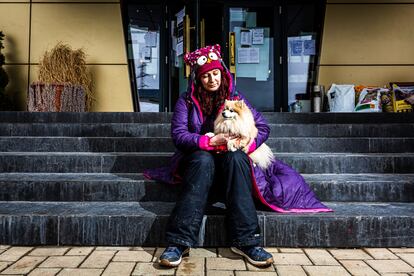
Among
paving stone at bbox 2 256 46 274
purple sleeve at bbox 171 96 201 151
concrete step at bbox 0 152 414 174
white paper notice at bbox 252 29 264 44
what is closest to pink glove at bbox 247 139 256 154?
purple sleeve at bbox 171 96 201 151

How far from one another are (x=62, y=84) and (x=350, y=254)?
4.69m

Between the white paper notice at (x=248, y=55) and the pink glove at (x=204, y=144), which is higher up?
the white paper notice at (x=248, y=55)

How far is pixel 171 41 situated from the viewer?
6.92 metres

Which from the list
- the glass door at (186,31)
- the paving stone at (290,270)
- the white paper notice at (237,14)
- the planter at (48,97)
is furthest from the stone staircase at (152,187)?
the white paper notice at (237,14)

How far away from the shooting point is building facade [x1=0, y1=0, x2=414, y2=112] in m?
6.41

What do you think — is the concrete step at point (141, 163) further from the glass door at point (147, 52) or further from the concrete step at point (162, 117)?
the glass door at point (147, 52)

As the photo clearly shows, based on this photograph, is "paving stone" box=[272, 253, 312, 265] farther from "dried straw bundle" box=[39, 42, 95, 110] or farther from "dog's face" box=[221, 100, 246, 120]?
"dried straw bundle" box=[39, 42, 95, 110]

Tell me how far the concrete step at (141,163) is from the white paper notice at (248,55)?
421 cm

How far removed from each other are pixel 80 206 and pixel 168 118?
1932mm

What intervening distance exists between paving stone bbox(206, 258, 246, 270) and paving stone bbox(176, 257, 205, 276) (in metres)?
0.05

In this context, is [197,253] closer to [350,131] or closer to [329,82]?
[350,131]

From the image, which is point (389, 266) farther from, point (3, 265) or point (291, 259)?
point (3, 265)

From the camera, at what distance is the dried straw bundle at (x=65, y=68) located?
563 centimetres

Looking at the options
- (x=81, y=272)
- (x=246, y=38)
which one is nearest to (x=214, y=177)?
(x=81, y=272)
